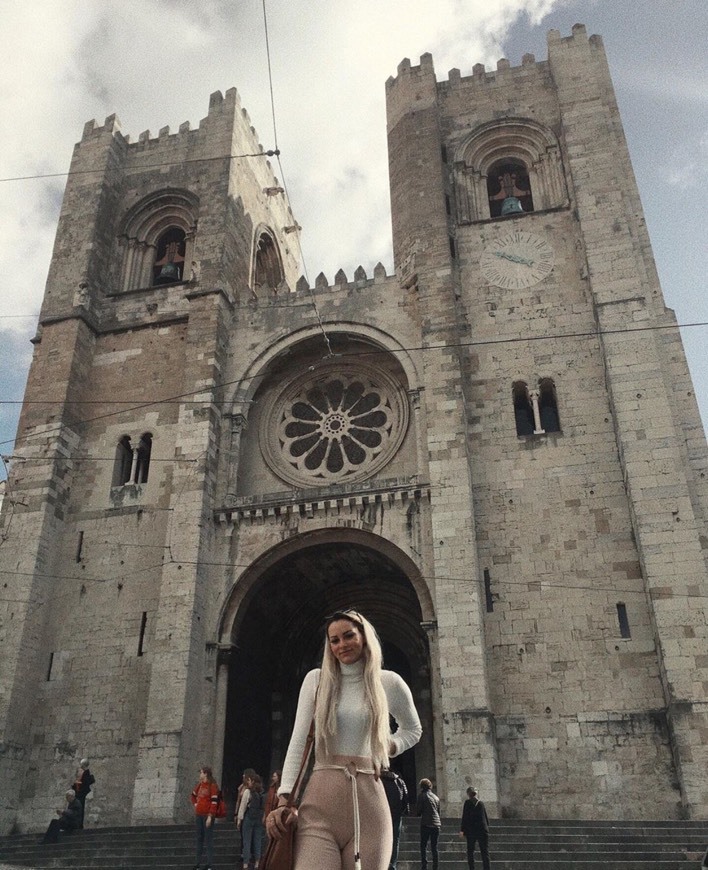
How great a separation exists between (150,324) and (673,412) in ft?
38.3

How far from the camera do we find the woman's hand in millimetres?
2562

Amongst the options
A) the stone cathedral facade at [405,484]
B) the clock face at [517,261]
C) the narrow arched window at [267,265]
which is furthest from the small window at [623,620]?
the narrow arched window at [267,265]

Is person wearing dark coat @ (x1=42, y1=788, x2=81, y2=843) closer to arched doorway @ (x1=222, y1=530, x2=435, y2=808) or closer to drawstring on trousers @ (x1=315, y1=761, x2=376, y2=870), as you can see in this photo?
arched doorway @ (x1=222, y1=530, x2=435, y2=808)

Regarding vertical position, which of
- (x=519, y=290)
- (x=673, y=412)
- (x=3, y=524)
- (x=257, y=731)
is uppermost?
(x=519, y=290)

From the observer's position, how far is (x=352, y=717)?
2789mm

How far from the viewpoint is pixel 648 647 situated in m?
12.9

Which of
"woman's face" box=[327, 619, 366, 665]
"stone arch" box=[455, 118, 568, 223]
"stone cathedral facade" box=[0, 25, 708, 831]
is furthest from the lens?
"stone arch" box=[455, 118, 568, 223]

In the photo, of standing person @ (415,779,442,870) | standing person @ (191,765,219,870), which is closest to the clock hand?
standing person @ (415,779,442,870)

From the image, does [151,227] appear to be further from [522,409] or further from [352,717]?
[352,717]

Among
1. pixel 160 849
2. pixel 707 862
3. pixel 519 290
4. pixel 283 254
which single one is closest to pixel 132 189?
pixel 283 254

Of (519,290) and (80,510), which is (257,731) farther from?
(519,290)

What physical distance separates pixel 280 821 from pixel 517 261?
630 inches

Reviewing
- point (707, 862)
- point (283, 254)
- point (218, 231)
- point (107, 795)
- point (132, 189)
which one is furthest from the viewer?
point (283, 254)

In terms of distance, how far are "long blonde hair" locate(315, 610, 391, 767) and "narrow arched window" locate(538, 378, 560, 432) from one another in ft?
43.6
